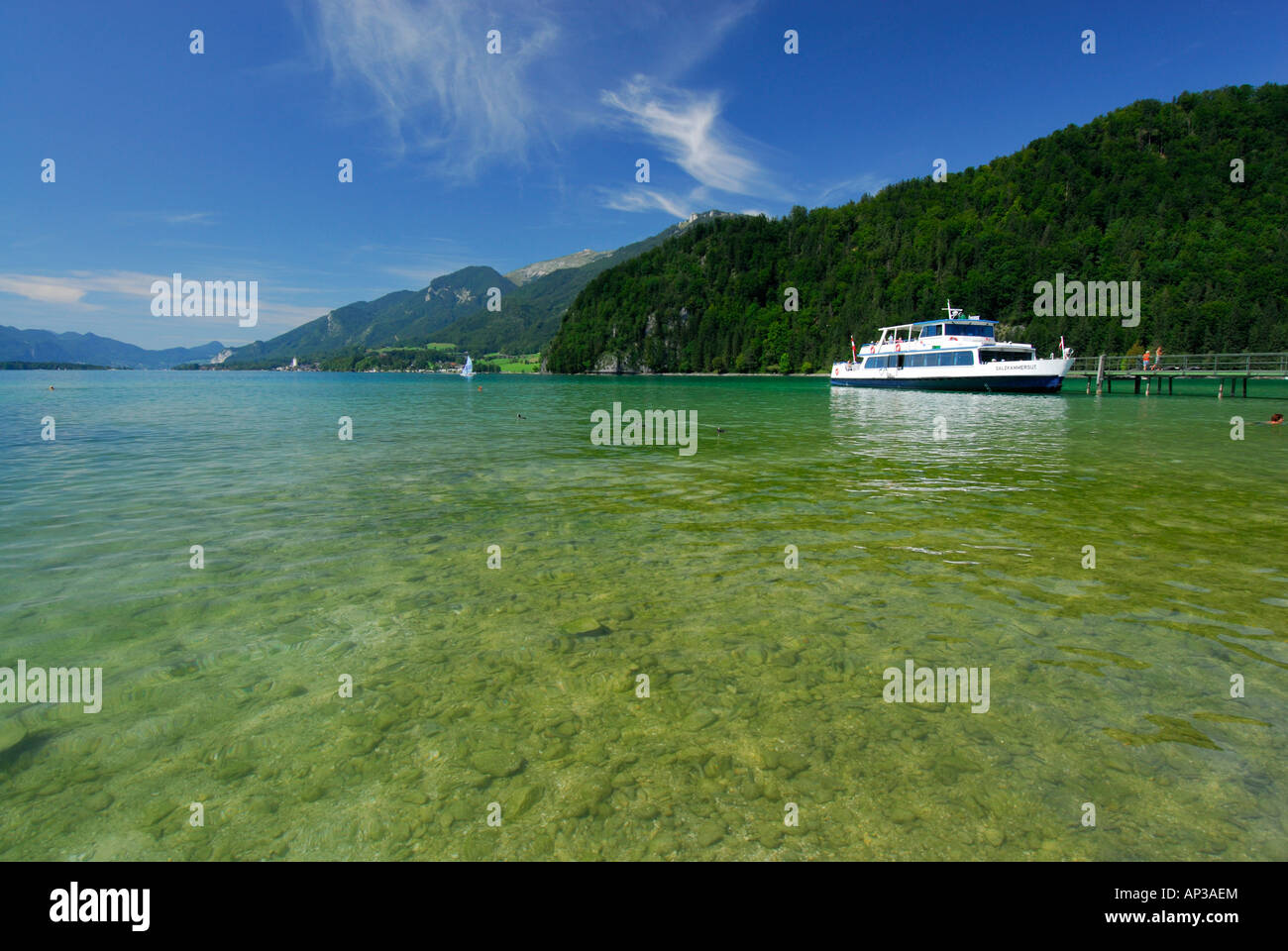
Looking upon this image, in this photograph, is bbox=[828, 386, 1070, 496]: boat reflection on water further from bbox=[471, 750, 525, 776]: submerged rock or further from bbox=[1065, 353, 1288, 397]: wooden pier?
bbox=[1065, 353, 1288, 397]: wooden pier

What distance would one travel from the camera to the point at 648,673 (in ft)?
19.8

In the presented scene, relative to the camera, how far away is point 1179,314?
14462 cm

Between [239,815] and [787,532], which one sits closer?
[239,815]

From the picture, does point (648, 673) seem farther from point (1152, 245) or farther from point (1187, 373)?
point (1152, 245)

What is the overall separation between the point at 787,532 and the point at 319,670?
8152 mm

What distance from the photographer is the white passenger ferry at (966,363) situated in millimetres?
65812

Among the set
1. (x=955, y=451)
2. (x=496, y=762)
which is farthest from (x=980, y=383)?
(x=496, y=762)

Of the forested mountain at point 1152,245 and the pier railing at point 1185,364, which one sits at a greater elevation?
the forested mountain at point 1152,245

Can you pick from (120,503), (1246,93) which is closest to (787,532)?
(120,503)

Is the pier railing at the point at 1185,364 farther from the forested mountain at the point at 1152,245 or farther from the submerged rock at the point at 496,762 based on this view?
the submerged rock at the point at 496,762

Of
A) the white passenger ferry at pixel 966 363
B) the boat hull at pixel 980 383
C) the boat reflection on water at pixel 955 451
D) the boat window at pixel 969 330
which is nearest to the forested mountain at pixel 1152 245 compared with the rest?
the boat window at pixel 969 330

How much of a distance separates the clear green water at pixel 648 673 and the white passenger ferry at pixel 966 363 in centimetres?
6047
